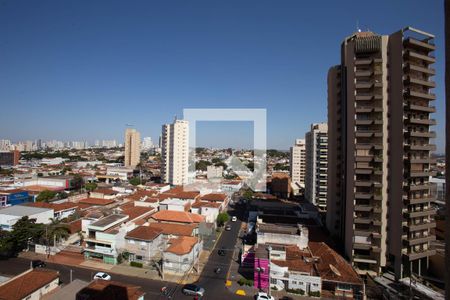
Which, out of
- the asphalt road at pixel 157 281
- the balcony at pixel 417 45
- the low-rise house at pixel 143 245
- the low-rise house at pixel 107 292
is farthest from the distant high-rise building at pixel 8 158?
the balcony at pixel 417 45

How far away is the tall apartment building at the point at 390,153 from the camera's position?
1603 cm

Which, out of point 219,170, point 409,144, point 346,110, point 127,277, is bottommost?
point 127,277

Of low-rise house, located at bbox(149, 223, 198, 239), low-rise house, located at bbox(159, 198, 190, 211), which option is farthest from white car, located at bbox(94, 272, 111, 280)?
low-rise house, located at bbox(159, 198, 190, 211)

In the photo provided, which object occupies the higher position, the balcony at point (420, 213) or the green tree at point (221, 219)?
the balcony at point (420, 213)

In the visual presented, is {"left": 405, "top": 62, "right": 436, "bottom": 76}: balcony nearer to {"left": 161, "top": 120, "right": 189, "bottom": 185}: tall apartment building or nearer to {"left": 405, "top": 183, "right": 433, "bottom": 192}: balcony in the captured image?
{"left": 405, "top": 183, "right": 433, "bottom": 192}: balcony

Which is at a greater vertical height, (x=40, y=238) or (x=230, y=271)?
(x=40, y=238)

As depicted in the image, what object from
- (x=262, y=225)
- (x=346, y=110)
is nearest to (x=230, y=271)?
(x=262, y=225)

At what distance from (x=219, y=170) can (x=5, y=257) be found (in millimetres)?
42144

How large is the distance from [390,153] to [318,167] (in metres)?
17.8

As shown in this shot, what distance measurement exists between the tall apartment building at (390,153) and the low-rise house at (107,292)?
45.0ft

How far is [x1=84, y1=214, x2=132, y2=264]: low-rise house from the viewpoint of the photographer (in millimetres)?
17484

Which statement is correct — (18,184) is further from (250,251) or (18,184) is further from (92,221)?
(250,251)

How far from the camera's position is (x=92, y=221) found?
20.4 meters

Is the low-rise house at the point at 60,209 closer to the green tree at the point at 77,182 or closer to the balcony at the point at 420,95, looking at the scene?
the green tree at the point at 77,182
